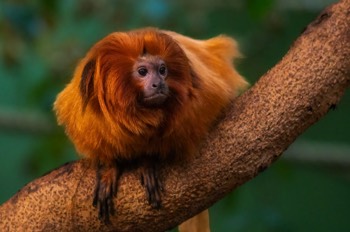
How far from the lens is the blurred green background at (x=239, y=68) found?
4266 millimetres

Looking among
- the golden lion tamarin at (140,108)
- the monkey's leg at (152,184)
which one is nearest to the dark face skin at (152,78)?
the golden lion tamarin at (140,108)

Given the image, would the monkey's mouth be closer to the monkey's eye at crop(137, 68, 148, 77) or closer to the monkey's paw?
the monkey's eye at crop(137, 68, 148, 77)

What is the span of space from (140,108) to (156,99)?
6cm

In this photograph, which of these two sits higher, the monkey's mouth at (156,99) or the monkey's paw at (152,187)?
the monkey's mouth at (156,99)

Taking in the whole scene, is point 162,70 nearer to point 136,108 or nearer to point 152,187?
point 136,108

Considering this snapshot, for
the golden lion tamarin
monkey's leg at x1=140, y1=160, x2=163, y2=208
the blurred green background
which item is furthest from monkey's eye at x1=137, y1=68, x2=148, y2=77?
the blurred green background

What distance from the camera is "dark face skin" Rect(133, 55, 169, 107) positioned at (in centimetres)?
234

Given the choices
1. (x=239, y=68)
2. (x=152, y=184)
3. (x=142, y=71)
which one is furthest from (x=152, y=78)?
(x=239, y=68)

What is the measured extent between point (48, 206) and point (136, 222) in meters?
0.30

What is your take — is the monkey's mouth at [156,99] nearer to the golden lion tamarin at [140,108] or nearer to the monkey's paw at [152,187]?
the golden lion tamarin at [140,108]

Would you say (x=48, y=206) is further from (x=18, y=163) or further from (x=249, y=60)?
(x=18, y=163)

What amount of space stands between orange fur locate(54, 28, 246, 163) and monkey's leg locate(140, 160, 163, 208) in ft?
0.19

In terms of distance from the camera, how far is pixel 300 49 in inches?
94.3

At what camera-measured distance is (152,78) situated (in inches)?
92.2
